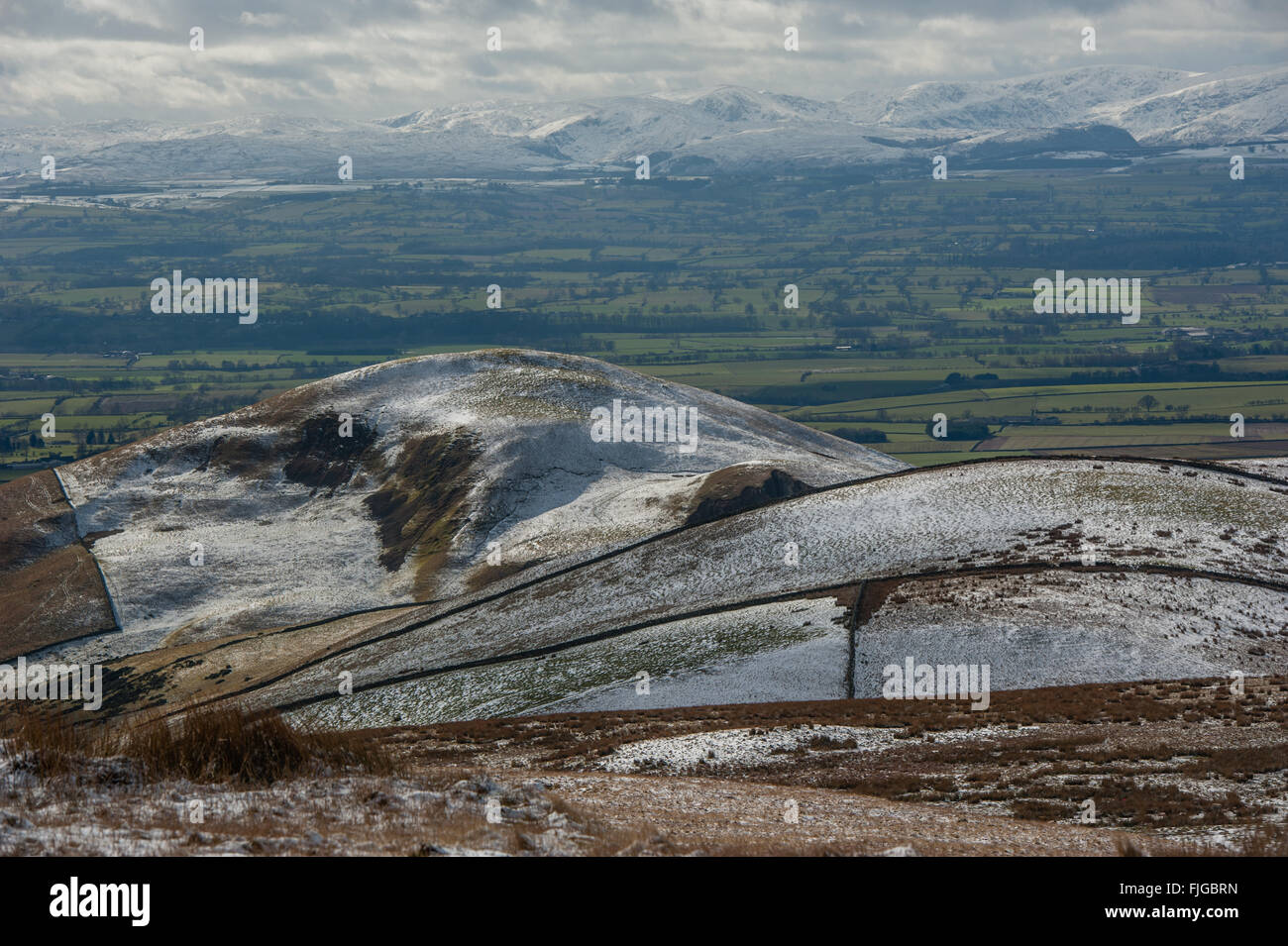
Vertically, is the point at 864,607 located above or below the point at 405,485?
below

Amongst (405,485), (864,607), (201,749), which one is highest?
(405,485)

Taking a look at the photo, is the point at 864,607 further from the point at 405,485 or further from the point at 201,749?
the point at 405,485

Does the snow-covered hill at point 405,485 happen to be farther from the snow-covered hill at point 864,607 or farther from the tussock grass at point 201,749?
the tussock grass at point 201,749

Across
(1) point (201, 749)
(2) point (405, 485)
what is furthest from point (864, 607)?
(2) point (405, 485)

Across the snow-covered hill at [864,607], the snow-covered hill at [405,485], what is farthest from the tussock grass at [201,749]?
the snow-covered hill at [405,485]

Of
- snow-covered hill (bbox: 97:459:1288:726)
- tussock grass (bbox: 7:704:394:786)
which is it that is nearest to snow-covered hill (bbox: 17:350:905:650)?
snow-covered hill (bbox: 97:459:1288:726)

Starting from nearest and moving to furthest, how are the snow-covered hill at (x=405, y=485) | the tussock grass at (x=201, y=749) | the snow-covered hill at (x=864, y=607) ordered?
1. the tussock grass at (x=201, y=749)
2. the snow-covered hill at (x=864, y=607)
3. the snow-covered hill at (x=405, y=485)

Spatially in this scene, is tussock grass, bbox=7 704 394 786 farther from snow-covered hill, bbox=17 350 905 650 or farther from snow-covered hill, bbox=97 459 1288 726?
snow-covered hill, bbox=17 350 905 650

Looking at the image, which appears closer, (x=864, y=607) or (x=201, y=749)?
(x=201, y=749)

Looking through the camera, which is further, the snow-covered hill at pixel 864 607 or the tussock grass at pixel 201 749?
the snow-covered hill at pixel 864 607

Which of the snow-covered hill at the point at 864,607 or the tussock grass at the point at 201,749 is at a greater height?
the tussock grass at the point at 201,749
